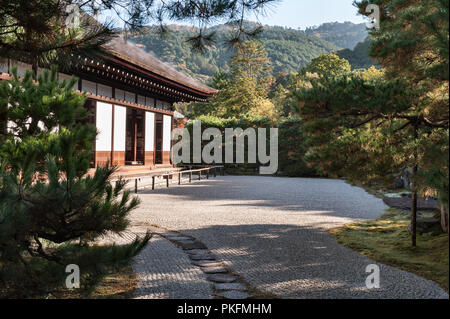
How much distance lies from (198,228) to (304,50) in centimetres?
10002

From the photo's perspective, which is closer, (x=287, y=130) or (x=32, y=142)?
(x=32, y=142)

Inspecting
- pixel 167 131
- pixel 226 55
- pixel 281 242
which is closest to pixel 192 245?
pixel 281 242

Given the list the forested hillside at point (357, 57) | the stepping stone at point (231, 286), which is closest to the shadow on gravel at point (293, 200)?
the stepping stone at point (231, 286)

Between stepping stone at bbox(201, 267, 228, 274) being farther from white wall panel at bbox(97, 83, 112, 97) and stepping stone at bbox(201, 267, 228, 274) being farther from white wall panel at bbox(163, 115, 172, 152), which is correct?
white wall panel at bbox(163, 115, 172, 152)

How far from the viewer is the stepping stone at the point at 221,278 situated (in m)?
3.61

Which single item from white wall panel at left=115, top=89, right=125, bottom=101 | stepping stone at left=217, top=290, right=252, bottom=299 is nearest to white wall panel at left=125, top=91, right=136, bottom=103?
white wall panel at left=115, top=89, right=125, bottom=101

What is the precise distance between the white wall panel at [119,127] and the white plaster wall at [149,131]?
153 centimetres

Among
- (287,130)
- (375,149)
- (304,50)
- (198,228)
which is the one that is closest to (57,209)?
(375,149)

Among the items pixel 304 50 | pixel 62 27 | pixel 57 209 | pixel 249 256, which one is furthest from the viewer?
pixel 304 50

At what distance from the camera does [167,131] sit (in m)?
14.3

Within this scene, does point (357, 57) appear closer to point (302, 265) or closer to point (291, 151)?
point (291, 151)

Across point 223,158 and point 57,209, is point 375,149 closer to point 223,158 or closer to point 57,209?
point 57,209

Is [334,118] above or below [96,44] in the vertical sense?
below

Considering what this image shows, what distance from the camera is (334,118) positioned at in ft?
13.7
